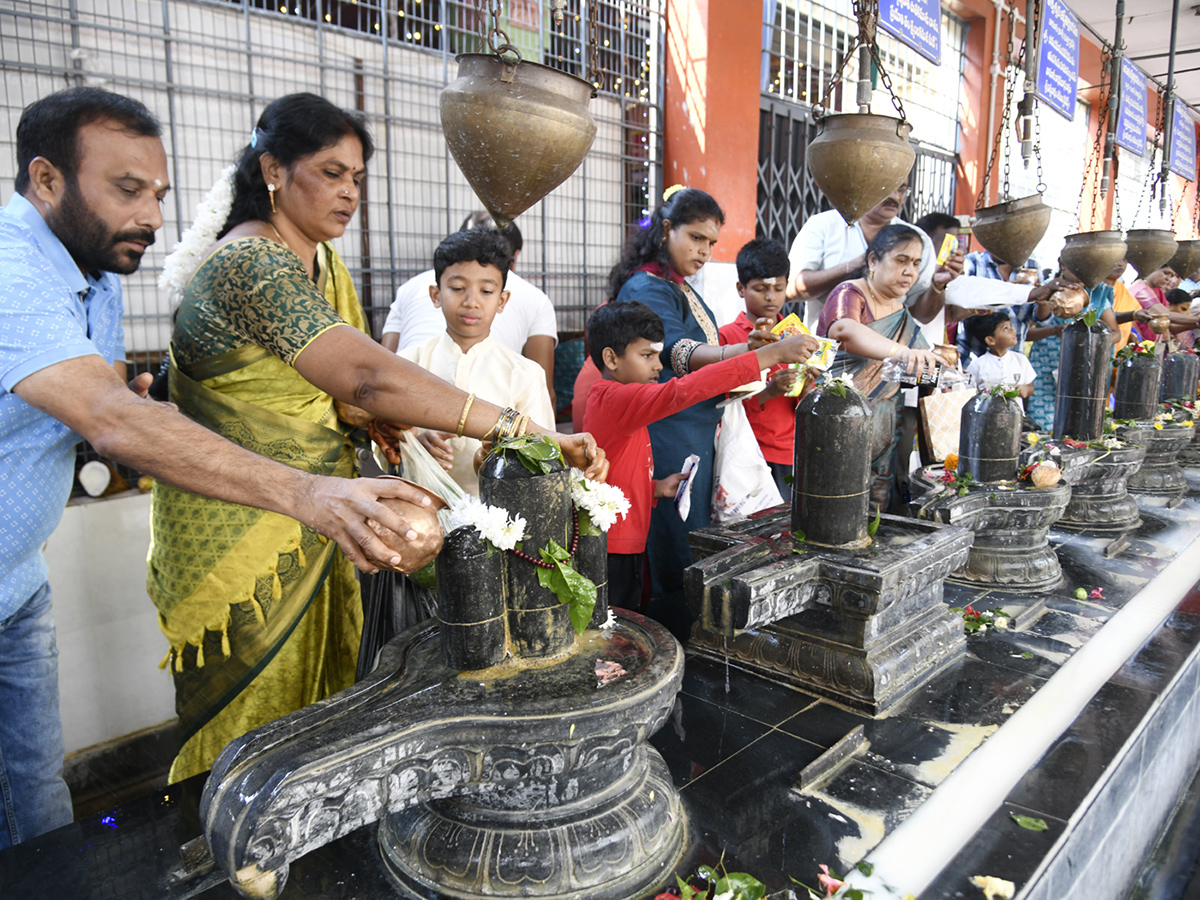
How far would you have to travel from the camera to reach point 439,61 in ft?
13.7

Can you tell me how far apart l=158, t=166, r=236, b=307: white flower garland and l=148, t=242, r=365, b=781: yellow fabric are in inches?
5.2

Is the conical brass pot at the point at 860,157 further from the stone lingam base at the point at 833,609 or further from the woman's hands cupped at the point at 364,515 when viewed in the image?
the woman's hands cupped at the point at 364,515

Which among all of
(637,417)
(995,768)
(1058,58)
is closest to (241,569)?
(637,417)

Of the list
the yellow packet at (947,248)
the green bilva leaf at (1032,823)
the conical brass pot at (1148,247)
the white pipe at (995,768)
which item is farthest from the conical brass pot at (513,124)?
the conical brass pot at (1148,247)

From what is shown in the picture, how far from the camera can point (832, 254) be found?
404 centimetres

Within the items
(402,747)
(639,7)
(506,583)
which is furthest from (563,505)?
(639,7)

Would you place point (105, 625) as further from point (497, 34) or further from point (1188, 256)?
point (1188, 256)

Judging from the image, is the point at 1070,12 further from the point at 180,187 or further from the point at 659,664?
the point at 659,664

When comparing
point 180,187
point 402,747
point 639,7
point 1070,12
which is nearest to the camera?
point 402,747

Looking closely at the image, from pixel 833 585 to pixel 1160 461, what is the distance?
3.14 m

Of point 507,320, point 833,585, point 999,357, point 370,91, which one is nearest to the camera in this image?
point 833,585

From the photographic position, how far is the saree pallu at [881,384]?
3.30 m

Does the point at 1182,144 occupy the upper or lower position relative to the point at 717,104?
upper

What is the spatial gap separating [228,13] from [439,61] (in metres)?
1.09
